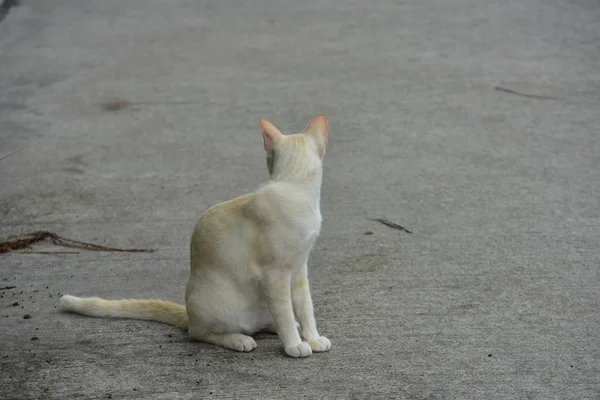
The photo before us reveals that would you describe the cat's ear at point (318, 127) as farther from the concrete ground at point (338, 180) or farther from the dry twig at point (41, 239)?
the dry twig at point (41, 239)

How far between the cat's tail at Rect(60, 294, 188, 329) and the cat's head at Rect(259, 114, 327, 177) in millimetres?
742

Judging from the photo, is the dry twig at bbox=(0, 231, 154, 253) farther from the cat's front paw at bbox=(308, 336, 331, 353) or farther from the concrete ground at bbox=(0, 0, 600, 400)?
the cat's front paw at bbox=(308, 336, 331, 353)

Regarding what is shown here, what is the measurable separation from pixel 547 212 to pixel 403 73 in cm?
274

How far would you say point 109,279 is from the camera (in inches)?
154

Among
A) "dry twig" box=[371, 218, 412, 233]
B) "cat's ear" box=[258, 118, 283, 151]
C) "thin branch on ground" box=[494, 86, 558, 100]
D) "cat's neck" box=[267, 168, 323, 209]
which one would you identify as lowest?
"dry twig" box=[371, 218, 412, 233]

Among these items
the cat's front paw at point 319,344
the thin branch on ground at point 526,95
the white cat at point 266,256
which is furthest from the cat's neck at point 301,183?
the thin branch on ground at point 526,95

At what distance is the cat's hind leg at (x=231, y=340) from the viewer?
3.17m

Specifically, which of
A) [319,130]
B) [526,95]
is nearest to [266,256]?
[319,130]

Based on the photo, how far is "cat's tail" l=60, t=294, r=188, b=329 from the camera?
11.2ft

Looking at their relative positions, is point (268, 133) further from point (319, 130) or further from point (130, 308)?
point (130, 308)

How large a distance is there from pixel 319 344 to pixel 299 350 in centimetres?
10

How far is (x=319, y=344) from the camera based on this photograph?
3.17m

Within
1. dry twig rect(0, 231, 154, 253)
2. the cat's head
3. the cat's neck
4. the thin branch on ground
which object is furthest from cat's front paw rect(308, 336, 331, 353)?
the thin branch on ground

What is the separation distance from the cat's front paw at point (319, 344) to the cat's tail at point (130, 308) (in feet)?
1.81
